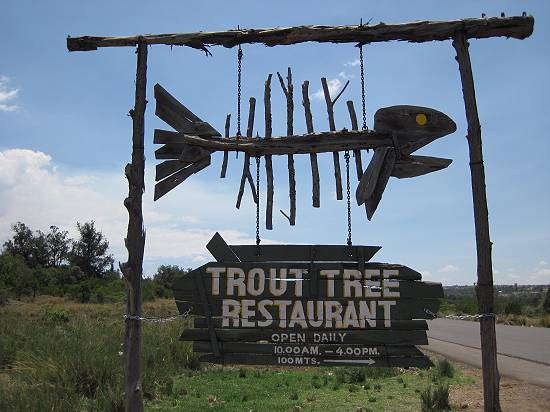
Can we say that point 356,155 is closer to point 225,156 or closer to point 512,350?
point 225,156

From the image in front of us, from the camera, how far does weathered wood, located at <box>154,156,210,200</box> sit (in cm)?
702

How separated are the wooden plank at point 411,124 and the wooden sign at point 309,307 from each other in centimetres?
135

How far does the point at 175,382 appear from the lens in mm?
12148

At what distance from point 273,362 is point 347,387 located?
611 centimetres

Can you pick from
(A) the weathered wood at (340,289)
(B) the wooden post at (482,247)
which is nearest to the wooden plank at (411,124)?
(B) the wooden post at (482,247)

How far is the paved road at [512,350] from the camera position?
44.1 feet

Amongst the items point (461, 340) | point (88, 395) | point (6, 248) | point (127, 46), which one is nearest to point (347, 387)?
point (88, 395)

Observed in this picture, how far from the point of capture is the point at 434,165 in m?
6.68

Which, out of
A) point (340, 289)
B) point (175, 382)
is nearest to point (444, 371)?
point (175, 382)

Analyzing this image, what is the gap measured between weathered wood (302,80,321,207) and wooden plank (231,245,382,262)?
56 centimetres

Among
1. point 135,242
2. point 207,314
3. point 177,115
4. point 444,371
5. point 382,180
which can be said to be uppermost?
point 177,115

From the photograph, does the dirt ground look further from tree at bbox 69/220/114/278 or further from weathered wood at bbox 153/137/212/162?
tree at bbox 69/220/114/278

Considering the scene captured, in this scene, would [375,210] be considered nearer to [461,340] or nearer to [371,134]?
[371,134]

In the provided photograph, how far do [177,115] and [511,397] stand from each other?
8.15m
